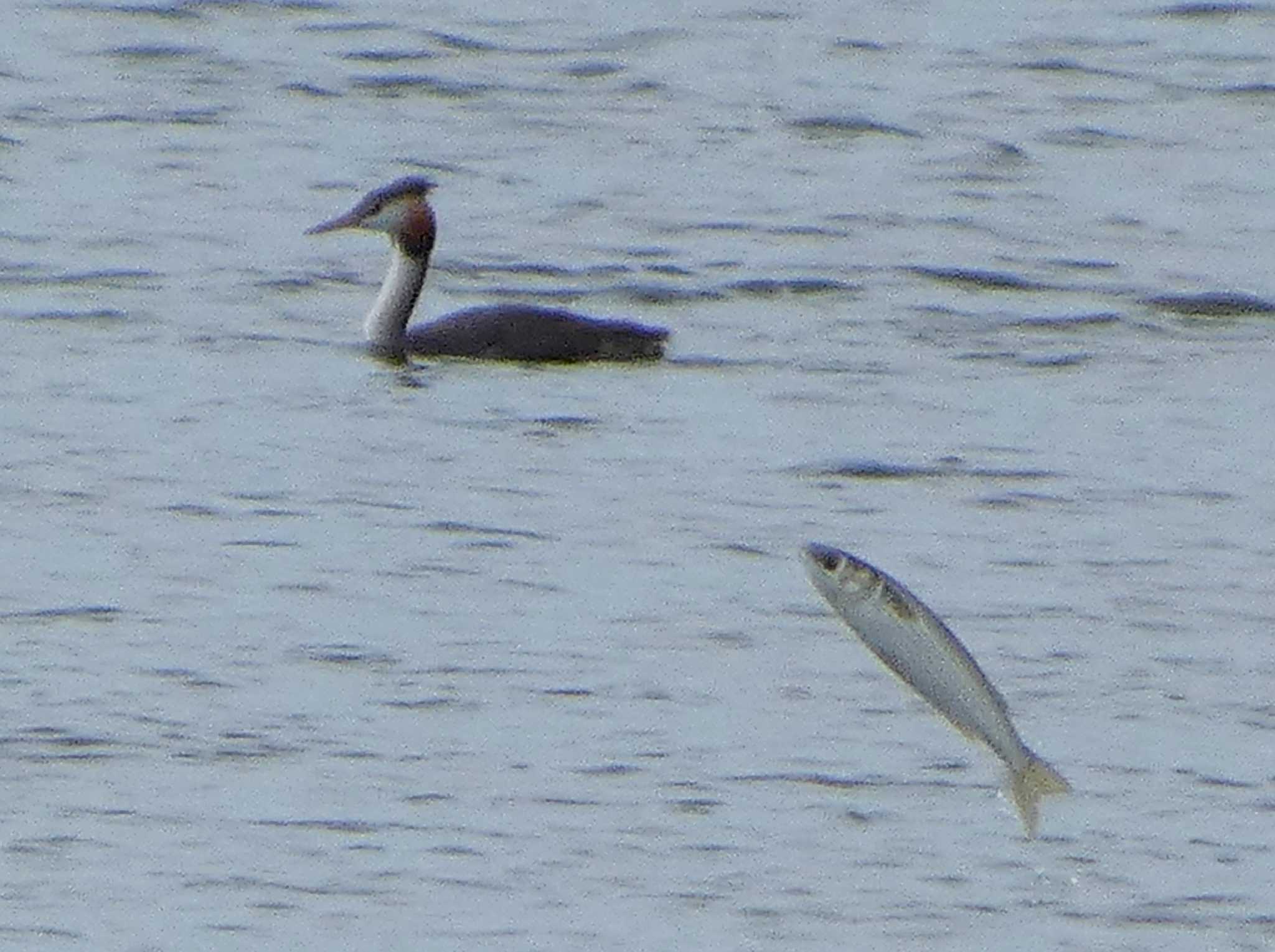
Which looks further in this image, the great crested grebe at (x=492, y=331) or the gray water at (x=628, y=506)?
the great crested grebe at (x=492, y=331)

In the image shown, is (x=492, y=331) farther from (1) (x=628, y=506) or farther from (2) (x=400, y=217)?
(1) (x=628, y=506)

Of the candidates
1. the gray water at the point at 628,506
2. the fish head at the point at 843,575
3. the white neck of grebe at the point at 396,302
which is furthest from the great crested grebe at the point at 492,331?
the fish head at the point at 843,575

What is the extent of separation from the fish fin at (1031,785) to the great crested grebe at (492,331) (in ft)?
25.1

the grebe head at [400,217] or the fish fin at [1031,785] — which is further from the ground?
the fish fin at [1031,785]

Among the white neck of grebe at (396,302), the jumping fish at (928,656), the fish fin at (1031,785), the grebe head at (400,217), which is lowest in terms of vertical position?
the white neck of grebe at (396,302)

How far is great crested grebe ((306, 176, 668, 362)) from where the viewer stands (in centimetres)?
1609

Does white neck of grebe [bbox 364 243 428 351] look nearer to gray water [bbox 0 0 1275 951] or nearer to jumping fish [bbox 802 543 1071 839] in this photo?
gray water [bbox 0 0 1275 951]

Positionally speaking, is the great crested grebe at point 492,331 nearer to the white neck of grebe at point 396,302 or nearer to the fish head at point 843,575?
the white neck of grebe at point 396,302

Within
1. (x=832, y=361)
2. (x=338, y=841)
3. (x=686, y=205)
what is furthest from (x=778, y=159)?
(x=338, y=841)

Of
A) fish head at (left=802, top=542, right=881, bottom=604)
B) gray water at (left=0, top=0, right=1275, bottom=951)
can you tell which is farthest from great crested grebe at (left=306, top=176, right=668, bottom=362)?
fish head at (left=802, top=542, right=881, bottom=604)

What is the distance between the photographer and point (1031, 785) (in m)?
8.40

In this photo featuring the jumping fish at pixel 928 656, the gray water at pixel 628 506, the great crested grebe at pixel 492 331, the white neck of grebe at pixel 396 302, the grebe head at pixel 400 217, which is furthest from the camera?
the grebe head at pixel 400 217

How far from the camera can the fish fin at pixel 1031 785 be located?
8.39 metres

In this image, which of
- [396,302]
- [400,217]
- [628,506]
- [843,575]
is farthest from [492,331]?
[843,575]
